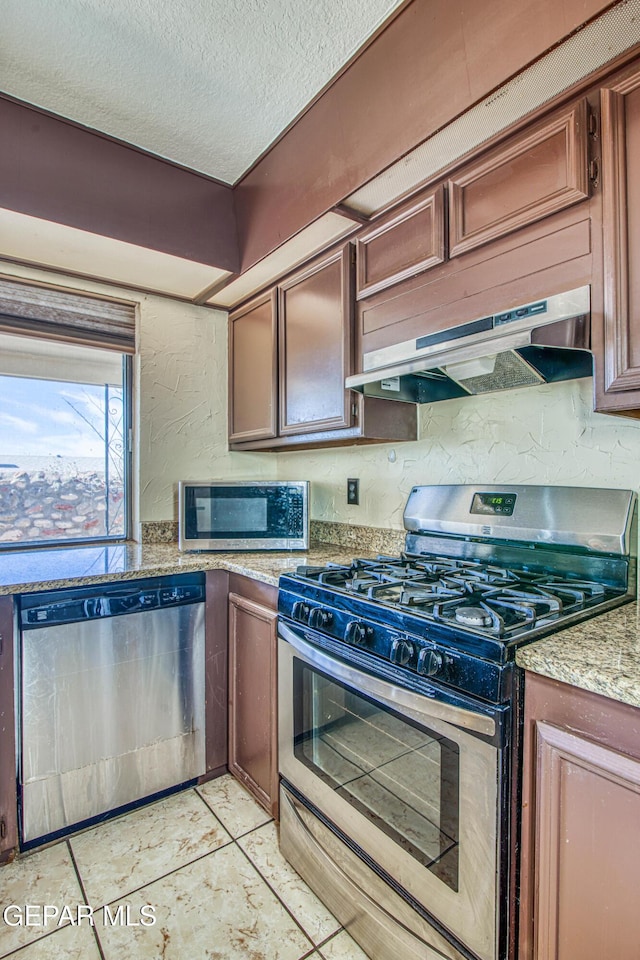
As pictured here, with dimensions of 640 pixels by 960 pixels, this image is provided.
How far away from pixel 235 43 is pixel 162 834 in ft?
8.21

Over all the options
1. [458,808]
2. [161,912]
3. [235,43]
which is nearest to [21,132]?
[235,43]

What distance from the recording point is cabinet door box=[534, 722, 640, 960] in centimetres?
80

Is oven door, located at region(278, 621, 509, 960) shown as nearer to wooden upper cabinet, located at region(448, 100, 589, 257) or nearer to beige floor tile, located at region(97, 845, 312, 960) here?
beige floor tile, located at region(97, 845, 312, 960)

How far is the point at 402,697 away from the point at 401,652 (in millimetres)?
101

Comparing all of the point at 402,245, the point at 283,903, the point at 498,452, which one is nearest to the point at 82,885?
the point at 283,903

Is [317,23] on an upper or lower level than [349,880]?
Answer: upper

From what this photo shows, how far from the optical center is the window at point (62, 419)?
2.18 metres

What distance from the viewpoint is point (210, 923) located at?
1.33 m

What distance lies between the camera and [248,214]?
80.9 inches

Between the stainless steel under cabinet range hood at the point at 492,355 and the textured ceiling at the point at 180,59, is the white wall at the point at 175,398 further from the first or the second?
the stainless steel under cabinet range hood at the point at 492,355

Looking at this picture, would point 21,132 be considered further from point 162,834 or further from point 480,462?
point 162,834

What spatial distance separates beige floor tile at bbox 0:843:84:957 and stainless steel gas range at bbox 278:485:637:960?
649mm

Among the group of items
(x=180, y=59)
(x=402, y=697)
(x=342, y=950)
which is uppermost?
(x=180, y=59)

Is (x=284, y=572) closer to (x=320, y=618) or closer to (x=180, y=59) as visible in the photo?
(x=320, y=618)
